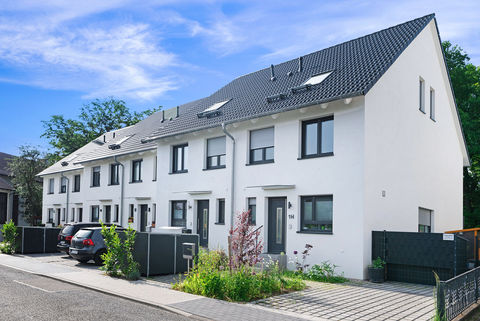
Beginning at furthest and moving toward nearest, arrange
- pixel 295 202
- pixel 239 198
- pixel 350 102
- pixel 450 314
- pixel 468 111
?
pixel 468 111 < pixel 239 198 < pixel 295 202 < pixel 350 102 < pixel 450 314

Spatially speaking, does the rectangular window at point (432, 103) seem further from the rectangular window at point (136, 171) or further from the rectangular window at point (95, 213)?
the rectangular window at point (95, 213)

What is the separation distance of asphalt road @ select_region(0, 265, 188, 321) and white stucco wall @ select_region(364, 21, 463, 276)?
7218 mm

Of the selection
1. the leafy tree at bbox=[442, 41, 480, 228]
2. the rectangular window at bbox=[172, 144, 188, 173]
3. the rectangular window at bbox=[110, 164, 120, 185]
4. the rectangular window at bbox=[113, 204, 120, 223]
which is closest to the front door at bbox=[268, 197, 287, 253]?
the rectangular window at bbox=[172, 144, 188, 173]

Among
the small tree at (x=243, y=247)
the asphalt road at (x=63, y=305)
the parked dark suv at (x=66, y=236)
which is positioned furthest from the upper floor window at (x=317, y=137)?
the parked dark suv at (x=66, y=236)

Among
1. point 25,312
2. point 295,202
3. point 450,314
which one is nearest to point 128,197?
point 295,202

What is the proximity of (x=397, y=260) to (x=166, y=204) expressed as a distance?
36.4 feet

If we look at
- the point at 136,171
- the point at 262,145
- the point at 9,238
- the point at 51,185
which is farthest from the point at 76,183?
the point at 262,145

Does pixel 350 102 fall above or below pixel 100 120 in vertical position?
below

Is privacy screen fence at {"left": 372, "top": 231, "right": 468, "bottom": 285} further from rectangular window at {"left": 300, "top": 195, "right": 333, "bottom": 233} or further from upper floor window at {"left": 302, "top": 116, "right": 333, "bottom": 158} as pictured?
upper floor window at {"left": 302, "top": 116, "right": 333, "bottom": 158}

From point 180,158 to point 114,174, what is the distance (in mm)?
8387

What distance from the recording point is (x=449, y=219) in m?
20.0

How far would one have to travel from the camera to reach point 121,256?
1276cm

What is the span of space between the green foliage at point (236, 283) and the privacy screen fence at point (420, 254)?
3.19m

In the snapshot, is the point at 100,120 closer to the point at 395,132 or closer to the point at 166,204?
the point at 166,204
